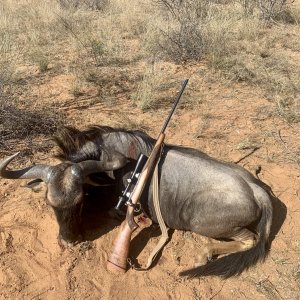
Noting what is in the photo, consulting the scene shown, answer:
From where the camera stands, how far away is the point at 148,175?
4023 millimetres

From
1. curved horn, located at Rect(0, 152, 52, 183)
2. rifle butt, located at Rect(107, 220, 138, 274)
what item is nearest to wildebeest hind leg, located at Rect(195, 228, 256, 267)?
rifle butt, located at Rect(107, 220, 138, 274)

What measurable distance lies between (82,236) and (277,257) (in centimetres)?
200

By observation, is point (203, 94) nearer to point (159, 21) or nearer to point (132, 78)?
point (132, 78)

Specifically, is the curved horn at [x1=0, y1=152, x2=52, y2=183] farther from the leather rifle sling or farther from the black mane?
the leather rifle sling

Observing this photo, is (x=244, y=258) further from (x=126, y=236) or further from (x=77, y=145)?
(x=77, y=145)

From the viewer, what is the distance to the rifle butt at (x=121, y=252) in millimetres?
3879

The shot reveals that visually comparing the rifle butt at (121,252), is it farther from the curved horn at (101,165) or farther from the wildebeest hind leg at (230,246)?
the wildebeest hind leg at (230,246)

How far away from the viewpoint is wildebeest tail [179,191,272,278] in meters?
3.88

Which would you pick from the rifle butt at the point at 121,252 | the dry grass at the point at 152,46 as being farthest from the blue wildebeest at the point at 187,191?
the dry grass at the point at 152,46

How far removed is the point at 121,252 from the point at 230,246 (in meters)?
1.12

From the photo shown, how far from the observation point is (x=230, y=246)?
4125 mm

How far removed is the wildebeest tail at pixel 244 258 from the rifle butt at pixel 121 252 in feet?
1.86

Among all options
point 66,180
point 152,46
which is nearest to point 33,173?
point 66,180

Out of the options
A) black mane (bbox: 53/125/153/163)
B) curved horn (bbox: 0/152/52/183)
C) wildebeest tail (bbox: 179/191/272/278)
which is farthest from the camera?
black mane (bbox: 53/125/153/163)
